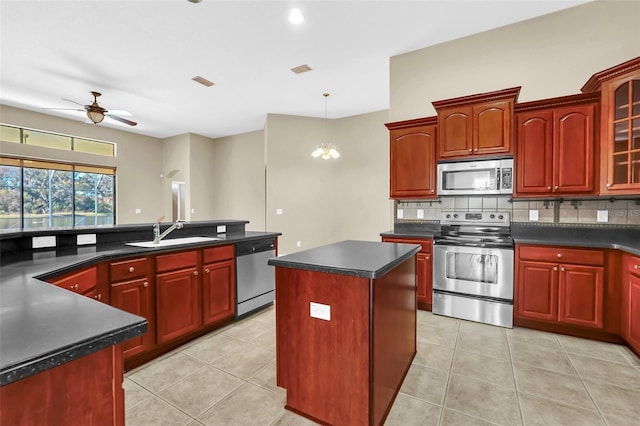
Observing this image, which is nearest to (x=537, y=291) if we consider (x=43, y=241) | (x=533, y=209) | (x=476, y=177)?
(x=533, y=209)

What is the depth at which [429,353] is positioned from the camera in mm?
2432

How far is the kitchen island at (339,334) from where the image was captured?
149cm

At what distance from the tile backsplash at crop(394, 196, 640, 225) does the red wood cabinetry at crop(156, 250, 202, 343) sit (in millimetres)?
2664

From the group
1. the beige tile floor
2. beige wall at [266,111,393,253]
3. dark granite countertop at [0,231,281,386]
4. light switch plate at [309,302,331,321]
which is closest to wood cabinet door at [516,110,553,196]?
the beige tile floor

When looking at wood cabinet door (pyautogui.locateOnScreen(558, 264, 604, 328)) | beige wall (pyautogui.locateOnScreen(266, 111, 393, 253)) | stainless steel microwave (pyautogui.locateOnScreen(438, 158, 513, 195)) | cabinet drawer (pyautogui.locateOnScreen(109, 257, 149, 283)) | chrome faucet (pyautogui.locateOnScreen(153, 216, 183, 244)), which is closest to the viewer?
cabinet drawer (pyautogui.locateOnScreen(109, 257, 149, 283))

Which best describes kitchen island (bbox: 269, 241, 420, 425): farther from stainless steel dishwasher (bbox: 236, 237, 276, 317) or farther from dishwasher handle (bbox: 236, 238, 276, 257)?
dishwasher handle (bbox: 236, 238, 276, 257)

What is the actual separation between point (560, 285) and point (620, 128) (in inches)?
58.9

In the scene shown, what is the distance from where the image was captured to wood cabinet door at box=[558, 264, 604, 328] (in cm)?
256

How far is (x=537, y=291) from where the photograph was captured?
2789mm

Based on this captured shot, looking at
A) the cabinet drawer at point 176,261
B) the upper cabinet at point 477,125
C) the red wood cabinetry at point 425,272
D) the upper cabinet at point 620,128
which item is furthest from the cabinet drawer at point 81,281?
the upper cabinet at point 620,128

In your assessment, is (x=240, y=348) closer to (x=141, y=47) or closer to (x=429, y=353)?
(x=429, y=353)

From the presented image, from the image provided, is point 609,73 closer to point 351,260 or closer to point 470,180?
point 470,180

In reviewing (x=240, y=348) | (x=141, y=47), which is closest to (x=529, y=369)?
(x=240, y=348)

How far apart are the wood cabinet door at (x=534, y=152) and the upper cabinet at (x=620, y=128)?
0.39m
